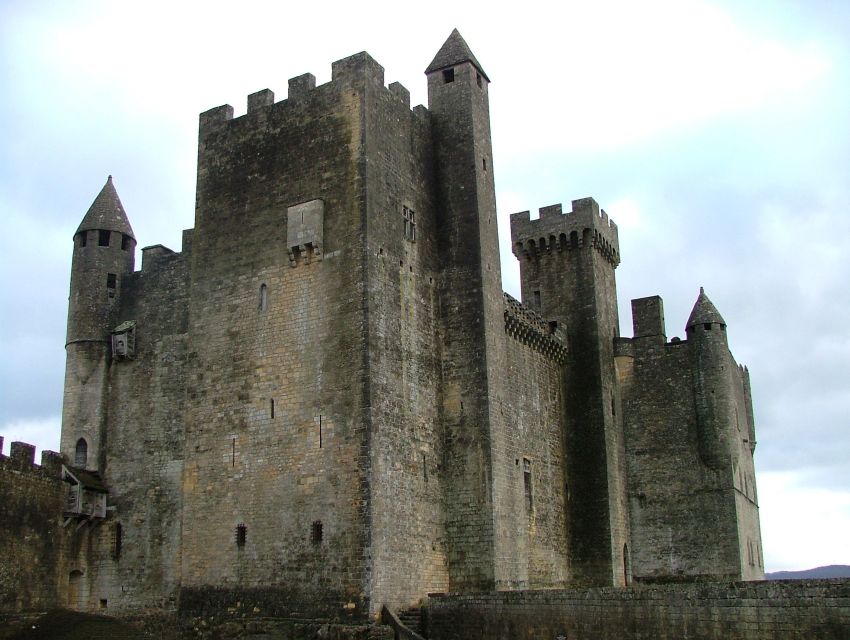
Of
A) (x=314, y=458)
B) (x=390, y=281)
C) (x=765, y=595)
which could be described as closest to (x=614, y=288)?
(x=390, y=281)

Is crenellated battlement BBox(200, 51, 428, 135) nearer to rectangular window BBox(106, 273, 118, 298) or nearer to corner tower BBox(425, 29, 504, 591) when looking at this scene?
corner tower BBox(425, 29, 504, 591)

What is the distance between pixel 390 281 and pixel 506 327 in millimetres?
5332

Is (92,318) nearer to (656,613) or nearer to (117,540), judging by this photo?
(117,540)

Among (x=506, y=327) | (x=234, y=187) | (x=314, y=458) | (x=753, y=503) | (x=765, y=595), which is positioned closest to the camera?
(x=765, y=595)

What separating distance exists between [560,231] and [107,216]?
14701 millimetres

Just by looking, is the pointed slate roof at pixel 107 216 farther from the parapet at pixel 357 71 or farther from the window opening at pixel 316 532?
the window opening at pixel 316 532

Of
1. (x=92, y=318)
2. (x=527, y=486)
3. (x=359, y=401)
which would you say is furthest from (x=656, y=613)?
(x=92, y=318)

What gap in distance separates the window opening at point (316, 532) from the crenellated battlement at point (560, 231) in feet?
48.0

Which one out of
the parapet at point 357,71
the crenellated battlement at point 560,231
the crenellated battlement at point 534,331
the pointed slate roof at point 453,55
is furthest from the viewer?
the crenellated battlement at point 560,231

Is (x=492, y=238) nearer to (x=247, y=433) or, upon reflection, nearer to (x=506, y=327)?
(x=506, y=327)

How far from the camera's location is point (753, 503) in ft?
114

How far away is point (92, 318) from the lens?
2861 cm

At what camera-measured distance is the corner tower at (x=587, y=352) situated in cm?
2986

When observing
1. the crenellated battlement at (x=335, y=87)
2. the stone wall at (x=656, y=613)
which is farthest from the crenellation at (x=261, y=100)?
the stone wall at (x=656, y=613)
